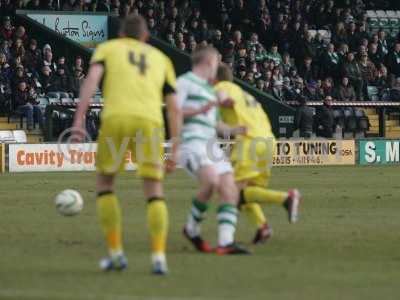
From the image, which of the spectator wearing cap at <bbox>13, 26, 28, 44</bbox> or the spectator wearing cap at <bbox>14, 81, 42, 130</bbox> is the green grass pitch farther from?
the spectator wearing cap at <bbox>13, 26, 28, 44</bbox>

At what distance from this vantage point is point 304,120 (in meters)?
35.1

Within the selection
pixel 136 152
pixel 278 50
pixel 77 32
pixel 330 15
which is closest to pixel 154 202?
pixel 136 152

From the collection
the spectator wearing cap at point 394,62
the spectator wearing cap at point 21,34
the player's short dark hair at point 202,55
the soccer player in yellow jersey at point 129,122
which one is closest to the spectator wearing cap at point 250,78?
the spectator wearing cap at point 394,62

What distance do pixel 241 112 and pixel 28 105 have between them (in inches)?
761

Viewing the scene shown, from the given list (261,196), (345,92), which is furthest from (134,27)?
(345,92)

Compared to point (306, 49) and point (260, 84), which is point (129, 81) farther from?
point (306, 49)

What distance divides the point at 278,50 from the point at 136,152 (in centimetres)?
2853

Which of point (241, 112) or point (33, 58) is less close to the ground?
point (33, 58)

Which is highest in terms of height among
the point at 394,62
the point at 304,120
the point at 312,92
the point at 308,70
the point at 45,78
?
the point at 394,62

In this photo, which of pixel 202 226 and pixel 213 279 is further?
pixel 202 226

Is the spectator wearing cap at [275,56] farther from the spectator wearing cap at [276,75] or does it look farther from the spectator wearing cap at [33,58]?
the spectator wearing cap at [33,58]

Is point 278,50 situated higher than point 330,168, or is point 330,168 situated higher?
point 278,50

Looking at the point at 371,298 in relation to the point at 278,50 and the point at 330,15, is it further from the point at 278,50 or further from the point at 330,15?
the point at 330,15

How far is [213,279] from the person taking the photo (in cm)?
1069
